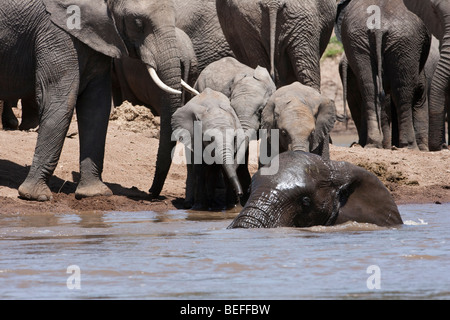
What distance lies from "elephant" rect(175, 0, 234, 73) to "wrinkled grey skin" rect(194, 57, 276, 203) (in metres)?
2.67

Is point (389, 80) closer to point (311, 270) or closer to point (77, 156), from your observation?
point (77, 156)

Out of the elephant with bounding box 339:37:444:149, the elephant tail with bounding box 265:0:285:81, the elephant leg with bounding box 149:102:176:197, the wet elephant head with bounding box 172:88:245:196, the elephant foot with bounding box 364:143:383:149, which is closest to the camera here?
the wet elephant head with bounding box 172:88:245:196

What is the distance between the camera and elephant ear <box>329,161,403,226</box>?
7289mm

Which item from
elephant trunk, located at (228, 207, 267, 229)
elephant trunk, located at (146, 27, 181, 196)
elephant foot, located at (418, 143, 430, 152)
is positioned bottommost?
elephant trunk, located at (228, 207, 267, 229)

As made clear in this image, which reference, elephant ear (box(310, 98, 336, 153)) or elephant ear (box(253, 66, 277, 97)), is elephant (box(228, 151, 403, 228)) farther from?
elephant ear (box(253, 66, 277, 97))

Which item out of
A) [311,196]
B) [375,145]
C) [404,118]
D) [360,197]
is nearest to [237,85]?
[360,197]

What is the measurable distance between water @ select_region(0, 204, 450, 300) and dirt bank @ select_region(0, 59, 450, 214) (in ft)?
4.31

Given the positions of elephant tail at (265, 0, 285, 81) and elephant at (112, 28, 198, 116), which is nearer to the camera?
elephant tail at (265, 0, 285, 81)

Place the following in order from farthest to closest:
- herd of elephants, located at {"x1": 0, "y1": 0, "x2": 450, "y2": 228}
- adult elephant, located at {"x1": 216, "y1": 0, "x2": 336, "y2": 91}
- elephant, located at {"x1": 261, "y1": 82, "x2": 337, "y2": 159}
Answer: adult elephant, located at {"x1": 216, "y1": 0, "x2": 336, "y2": 91}, elephant, located at {"x1": 261, "y1": 82, "x2": 337, "y2": 159}, herd of elephants, located at {"x1": 0, "y1": 0, "x2": 450, "y2": 228}

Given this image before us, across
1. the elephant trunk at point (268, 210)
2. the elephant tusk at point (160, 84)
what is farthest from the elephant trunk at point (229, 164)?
the elephant trunk at point (268, 210)

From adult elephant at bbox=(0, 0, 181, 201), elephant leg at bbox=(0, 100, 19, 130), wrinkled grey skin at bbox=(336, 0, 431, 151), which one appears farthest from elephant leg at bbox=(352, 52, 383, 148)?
elephant leg at bbox=(0, 100, 19, 130)

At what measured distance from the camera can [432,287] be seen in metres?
5.25

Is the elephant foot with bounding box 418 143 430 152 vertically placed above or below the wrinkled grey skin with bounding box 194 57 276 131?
below

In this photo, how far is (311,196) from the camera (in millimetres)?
7137
